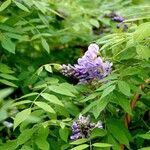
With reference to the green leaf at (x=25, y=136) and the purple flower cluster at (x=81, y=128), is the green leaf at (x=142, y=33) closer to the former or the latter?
the purple flower cluster at (x=81, y=128)

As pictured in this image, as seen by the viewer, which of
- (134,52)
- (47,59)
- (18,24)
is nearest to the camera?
(134,52)

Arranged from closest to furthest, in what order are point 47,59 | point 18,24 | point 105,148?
point 105,148
point 18,24
point 47,59

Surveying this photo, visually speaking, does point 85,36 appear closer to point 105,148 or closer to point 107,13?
point 107,13

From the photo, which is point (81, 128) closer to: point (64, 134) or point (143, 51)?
point (64, 134)

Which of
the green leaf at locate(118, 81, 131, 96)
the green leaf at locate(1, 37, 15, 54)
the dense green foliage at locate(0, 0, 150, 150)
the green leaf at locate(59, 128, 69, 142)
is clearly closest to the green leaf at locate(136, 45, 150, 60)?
the dense green foliage at locate(0, 0, 150, 150)

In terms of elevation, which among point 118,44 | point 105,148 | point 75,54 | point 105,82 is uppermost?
point 118,44

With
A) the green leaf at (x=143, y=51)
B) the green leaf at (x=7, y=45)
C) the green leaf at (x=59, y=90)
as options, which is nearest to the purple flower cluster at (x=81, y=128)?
the green leaf at (x=59, y=90)

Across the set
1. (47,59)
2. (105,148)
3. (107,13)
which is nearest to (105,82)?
(105,148)
